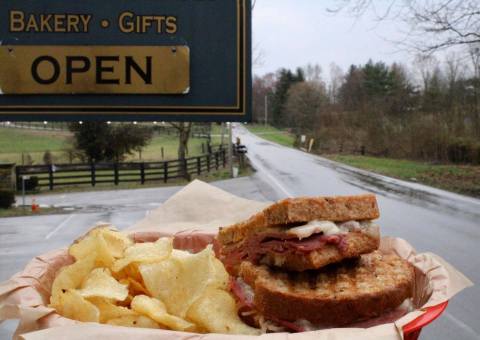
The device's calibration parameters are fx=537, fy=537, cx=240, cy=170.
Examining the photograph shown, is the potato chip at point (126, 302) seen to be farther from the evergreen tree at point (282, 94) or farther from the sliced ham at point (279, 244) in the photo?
the evergreen tree at point (282, 94)

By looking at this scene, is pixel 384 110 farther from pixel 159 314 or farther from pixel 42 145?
pixel 159 314

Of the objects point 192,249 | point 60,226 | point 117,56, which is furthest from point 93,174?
point 192,249

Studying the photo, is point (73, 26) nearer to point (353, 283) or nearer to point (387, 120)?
point (353, 283)

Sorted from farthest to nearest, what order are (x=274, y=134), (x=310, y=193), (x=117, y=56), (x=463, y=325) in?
1. (x=274, y=134)
2. (x=310, y=193)
3. (x=463, y=325)
4. (x=117, y=56)

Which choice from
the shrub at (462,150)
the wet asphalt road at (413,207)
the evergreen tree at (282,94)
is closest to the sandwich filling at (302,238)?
the wet asphalt road at (413,207)

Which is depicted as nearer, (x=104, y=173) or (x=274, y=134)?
(x=104, y=173)

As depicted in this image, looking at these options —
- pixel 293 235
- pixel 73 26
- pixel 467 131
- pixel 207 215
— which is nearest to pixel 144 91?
pixel 73 26
